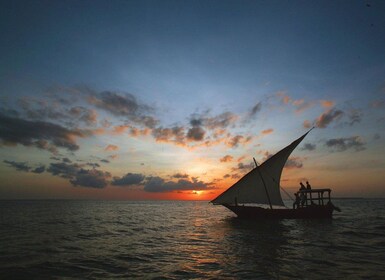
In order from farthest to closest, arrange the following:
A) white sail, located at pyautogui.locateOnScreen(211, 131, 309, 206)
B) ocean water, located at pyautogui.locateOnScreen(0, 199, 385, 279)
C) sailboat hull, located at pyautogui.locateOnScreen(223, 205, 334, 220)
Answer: white sail, located at pyautogui.locateOnScreen(211, 131, 309, 206) → sailboat hull, located at pyautogui.locateOnScreen(223, 205, 334, 220) → ocean water, located at pyautogui.locateOnScreen(0, 199, 385, 279)

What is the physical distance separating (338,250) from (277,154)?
17.8 metres

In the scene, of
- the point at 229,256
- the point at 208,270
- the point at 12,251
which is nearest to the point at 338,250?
the point at 229,256

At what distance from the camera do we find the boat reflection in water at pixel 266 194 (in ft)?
111

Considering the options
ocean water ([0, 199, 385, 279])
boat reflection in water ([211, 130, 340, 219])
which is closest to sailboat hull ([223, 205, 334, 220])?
boat reflection in water ([211, 130, 340, 219])

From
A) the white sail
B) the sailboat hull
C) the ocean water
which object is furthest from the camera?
the white sail

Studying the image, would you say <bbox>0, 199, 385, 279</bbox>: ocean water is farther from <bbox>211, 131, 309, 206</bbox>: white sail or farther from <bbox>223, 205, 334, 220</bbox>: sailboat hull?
<bbox>211, 131, 309, 206</bbox>: white sail

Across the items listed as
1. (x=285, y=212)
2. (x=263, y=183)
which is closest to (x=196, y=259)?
(x=263, y=183)

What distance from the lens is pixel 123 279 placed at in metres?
11.2

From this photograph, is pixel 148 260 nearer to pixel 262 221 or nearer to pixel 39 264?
pixel 39 264

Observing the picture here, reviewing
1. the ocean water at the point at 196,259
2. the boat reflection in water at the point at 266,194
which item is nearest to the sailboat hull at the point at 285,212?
the boat reflection in water at the point at 266,194

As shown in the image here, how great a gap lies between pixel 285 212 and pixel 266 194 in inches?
125

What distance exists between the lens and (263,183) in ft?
113

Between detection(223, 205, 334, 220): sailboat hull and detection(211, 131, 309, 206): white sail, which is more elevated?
detection(211, 131, 309, 206): white sail

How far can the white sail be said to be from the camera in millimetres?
34375
